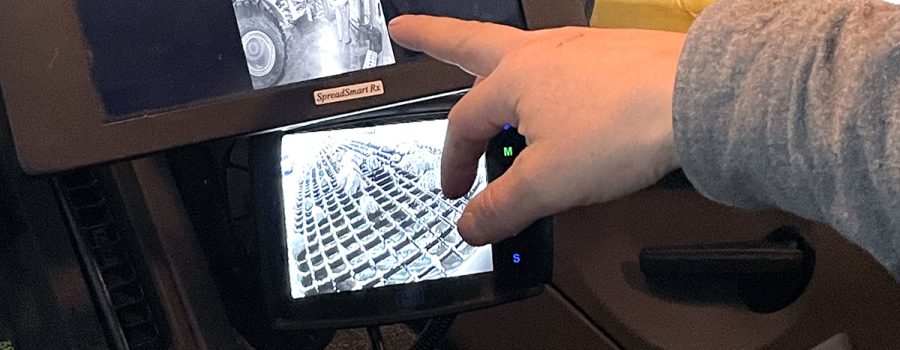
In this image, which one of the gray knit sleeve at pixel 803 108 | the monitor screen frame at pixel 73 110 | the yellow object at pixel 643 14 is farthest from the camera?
the yellow object at pixel 643 14

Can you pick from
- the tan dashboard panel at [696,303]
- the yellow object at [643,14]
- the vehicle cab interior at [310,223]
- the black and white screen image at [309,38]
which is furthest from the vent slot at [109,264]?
the yellow object at [643,14]

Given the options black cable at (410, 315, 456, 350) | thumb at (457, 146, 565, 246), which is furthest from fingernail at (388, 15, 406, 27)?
black cable at (410, 315, 456, 350)

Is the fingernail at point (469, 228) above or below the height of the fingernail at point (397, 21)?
below

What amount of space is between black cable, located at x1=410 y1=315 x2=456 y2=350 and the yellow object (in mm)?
267

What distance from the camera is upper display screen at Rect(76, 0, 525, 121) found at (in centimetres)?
51

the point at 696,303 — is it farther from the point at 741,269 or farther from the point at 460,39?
the point at 460,39

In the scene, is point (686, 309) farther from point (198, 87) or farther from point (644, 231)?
point (198, 87)

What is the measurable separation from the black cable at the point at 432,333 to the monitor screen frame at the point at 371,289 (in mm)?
50

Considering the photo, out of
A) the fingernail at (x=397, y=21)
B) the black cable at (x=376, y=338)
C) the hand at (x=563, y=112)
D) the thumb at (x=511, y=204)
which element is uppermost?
the fingernail at (x=397, y=21)

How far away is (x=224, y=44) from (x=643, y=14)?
35 cm

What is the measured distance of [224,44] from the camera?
0.54 metres

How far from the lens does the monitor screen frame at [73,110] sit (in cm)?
48

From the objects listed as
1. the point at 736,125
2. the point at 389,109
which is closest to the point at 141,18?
the point at 389,109

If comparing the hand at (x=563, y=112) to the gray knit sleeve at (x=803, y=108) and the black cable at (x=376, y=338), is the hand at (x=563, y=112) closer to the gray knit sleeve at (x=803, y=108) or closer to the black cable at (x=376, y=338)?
the gray knit sleeve at (x=803, y=108)
